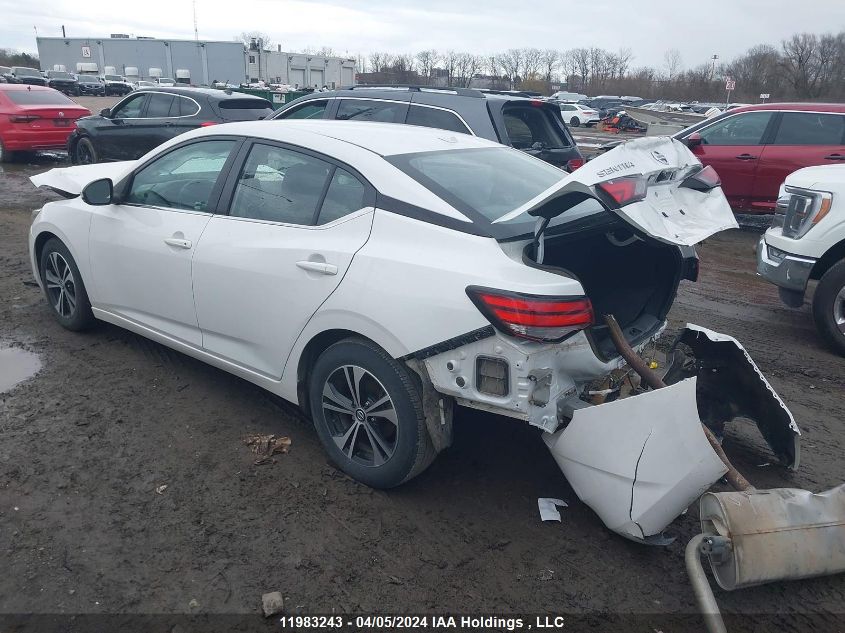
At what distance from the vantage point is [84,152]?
12375mm

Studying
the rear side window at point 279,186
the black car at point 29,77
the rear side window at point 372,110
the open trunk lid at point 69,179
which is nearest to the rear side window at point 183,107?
the rear side window at point 372,110

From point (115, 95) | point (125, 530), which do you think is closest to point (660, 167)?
point (125, 530)

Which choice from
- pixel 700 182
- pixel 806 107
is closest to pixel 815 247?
pixel 700 182

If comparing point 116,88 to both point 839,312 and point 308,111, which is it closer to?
point 308,111

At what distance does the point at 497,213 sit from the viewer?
3.25 metres

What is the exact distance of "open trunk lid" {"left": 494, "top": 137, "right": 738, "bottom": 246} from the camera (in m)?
2.72

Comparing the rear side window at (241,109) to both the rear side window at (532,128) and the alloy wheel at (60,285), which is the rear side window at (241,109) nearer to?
the rear side window at (532,128)

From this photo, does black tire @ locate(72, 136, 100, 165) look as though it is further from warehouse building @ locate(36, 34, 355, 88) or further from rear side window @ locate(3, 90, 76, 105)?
warehouse building @ locate(36, 34, 355, 88)

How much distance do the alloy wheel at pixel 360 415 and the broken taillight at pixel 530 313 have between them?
0.70 meters

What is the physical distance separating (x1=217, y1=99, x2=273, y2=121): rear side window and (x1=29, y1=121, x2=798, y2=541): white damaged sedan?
7.28 metres

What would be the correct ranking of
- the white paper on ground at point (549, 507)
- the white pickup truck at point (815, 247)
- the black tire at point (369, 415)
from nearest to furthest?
the black tire at point (369, 415) < the white paper on ground at point (549, 507) < the white pickup truck at point (815, 247)

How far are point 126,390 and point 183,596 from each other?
2.04 metres

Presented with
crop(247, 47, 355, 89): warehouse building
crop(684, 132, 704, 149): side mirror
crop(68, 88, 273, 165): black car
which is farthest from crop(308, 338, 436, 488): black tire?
crop(247, 47, 355, 89): warehouse building

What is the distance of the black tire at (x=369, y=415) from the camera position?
313cm
